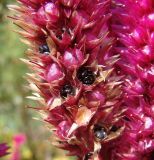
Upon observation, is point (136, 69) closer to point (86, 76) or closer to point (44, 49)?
point (86, 76)

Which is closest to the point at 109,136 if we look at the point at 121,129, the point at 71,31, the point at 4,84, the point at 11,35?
the point at 121,129

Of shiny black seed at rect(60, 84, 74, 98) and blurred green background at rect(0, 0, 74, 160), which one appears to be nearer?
shiny black seed at rect(60, 84, 74, 98)

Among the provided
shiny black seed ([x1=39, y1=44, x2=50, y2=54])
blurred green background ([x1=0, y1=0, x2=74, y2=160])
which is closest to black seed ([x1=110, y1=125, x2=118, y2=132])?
shiny black seed ([x1=39, y1=44, x2=50, y2=54])

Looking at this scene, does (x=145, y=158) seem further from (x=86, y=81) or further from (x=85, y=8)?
(x=85, y=8)

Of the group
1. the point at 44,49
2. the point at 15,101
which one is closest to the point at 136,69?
the point at 44,49

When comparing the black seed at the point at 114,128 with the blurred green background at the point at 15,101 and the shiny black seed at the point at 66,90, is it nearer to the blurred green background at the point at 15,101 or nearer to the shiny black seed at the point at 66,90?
the shiny black seed at the point at 66,90

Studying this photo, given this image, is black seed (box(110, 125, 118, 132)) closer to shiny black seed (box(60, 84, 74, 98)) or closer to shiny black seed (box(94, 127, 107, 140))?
shiny black seed (box(94, 127, 107, 140))

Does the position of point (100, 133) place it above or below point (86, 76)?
below
